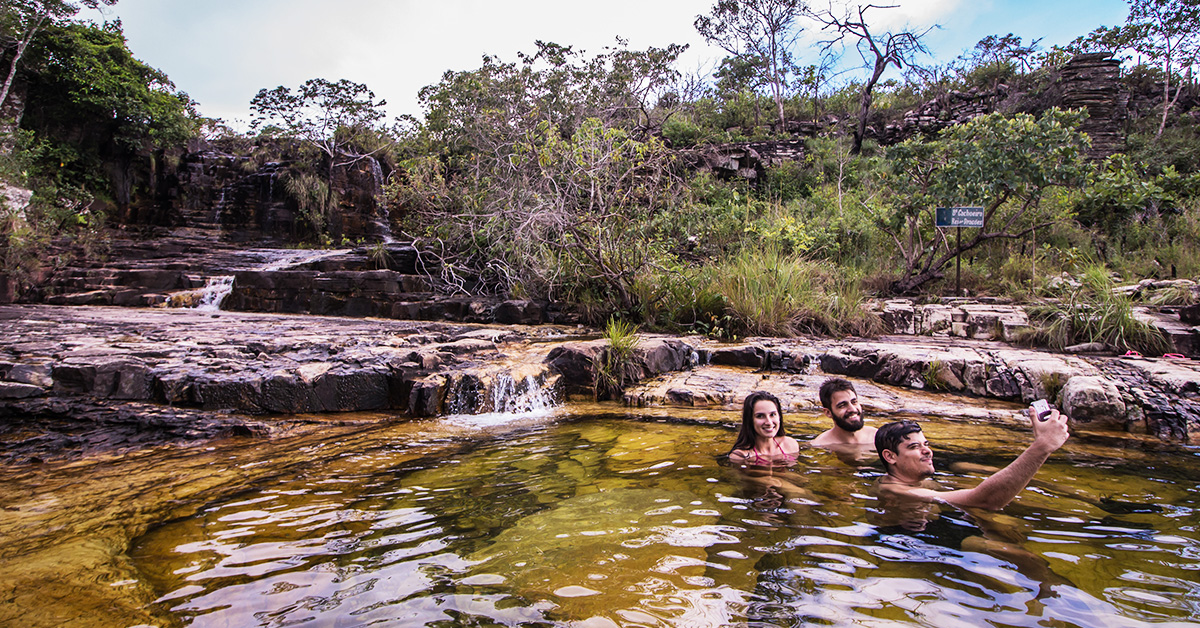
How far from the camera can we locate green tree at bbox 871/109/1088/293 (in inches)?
328

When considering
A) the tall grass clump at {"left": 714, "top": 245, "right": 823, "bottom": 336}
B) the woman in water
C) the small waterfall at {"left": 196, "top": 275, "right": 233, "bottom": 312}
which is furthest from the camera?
the small waterfall at {"left": 196, "top": 275, "right": 233, "bottom": 312}

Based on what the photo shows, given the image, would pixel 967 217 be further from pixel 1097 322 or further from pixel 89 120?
pixel 89 120

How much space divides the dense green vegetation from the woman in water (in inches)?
166

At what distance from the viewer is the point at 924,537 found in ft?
7.85

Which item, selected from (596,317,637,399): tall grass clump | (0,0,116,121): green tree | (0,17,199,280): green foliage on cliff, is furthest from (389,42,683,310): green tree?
(0,0,116,121): green tree

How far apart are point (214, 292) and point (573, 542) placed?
1051 centimetres

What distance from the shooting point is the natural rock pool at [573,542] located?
1.82 meters

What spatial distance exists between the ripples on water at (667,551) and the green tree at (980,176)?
6441 millimetres

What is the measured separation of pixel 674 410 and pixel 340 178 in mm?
15375

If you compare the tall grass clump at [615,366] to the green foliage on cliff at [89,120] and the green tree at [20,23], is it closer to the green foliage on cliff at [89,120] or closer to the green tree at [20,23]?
the green foliage on cliff at [89,120]

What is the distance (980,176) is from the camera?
8.67 meters

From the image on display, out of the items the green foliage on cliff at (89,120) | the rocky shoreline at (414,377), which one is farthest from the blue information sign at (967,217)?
the green foliage on cliff at (89,120)

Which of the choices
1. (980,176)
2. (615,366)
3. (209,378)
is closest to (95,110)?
(209,378)

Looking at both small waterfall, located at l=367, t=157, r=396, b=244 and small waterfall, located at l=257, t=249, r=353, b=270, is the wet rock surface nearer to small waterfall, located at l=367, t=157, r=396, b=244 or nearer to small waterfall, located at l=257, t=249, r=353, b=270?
small waterfall, located at l=257, t=249, r=353, b=270
